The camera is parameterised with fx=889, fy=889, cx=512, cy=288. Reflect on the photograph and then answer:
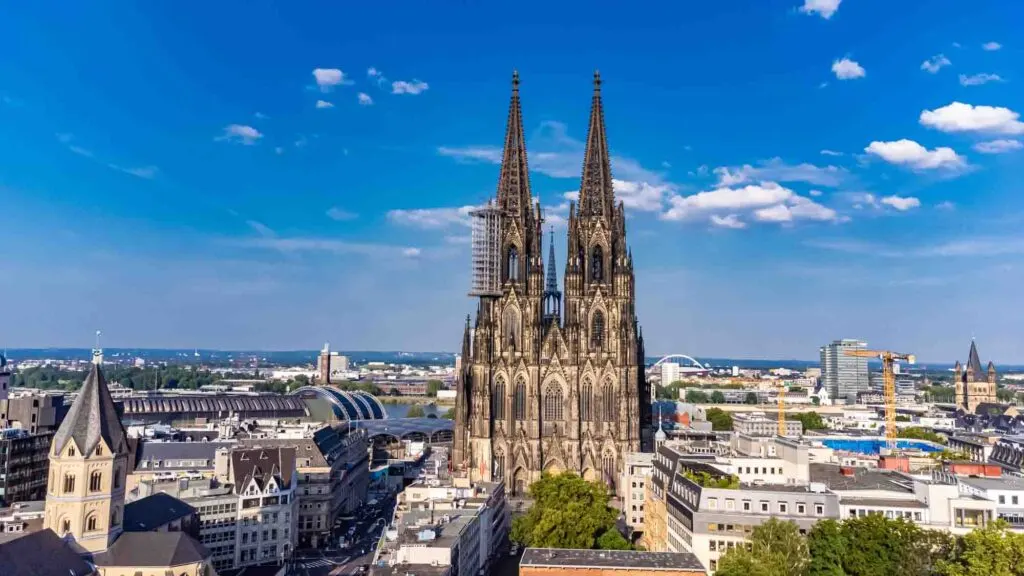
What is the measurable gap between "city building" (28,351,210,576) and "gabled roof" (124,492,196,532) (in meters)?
7.58

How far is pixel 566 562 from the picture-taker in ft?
253

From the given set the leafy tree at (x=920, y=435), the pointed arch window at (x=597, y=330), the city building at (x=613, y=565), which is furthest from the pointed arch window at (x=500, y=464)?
the leafy tree at (x=920, y=435)

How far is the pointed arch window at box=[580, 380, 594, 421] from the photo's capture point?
443 feet

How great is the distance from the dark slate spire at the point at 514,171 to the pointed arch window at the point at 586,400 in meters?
29.0

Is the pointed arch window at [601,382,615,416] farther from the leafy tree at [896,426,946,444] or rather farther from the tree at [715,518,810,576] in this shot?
the leafy tree at [896,426,946,444]

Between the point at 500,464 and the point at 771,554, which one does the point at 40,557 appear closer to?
the point at 771,554

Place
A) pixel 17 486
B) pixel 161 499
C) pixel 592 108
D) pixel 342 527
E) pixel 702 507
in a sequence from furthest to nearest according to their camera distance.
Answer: pixel 592 108, pixel 342 527, pixel 17 486, pixel 161 499, pixel 702 507

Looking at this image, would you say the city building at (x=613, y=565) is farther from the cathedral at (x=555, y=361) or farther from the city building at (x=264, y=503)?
the cathedral at (x=555, y=361)

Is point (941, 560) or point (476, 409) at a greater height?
point (476, 409)

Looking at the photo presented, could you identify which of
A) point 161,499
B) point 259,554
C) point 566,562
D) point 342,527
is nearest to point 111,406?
point 161,499

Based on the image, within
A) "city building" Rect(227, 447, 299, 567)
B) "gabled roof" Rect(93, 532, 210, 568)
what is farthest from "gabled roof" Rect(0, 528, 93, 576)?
"city building" Rect(227, 447, 299, 567)

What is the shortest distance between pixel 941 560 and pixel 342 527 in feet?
270

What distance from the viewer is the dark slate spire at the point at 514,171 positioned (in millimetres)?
140137

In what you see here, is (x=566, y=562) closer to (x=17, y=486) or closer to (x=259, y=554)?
(x=259, y=554)
